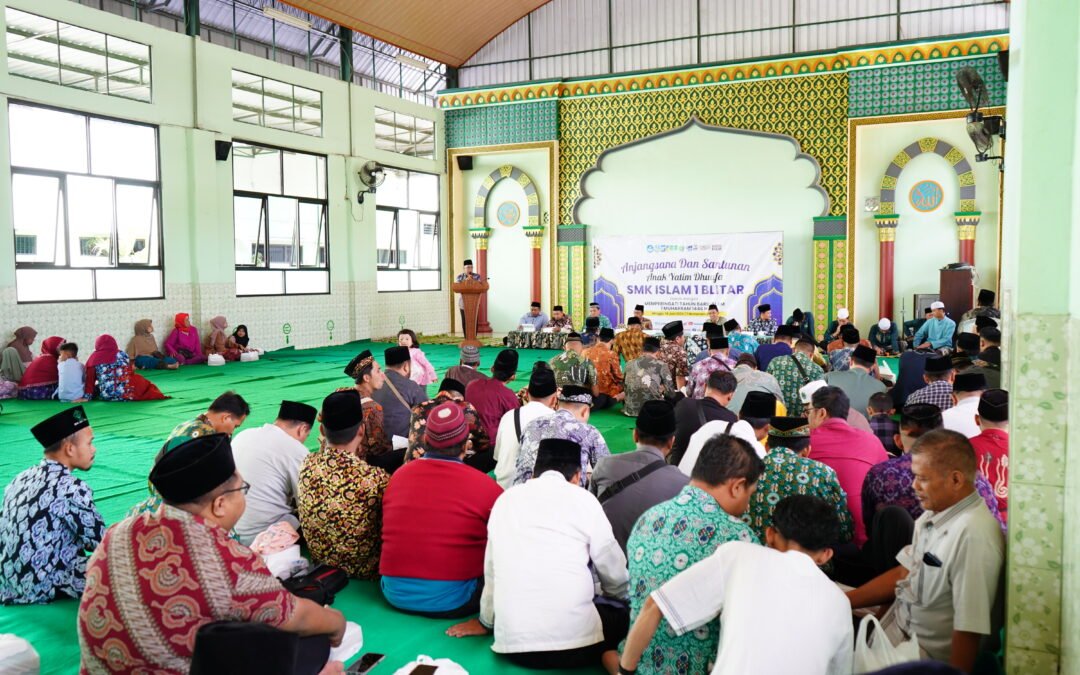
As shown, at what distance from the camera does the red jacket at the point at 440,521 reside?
2.79 metres

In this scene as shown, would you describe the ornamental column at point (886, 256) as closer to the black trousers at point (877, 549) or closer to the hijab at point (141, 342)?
the black trousers at point (877, 549)

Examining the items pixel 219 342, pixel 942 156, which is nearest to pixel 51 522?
pixel 219 342

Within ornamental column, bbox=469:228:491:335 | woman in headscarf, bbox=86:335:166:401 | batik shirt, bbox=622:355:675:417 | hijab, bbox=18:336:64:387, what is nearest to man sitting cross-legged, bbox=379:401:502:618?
batik shirt, bbox=622:355:675:417

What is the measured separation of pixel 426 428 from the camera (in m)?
2.87

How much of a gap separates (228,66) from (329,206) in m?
2.45

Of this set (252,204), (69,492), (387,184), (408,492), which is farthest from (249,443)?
(387,184)

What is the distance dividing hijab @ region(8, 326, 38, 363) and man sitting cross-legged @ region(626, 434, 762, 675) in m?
8.38

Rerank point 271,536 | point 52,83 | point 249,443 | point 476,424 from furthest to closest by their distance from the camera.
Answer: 1. point 52,83
2. point 476,424
3. point 249,443
4. point 271,536

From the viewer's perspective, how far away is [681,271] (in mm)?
12469

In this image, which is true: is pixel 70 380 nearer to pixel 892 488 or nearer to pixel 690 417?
pixel 690 417

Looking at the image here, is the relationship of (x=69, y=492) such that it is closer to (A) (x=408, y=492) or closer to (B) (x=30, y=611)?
(B) (x=30, y=611)

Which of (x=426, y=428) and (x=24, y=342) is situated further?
(x=24, y=342)

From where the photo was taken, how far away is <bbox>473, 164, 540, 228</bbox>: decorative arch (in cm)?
1358

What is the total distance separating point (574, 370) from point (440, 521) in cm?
294
